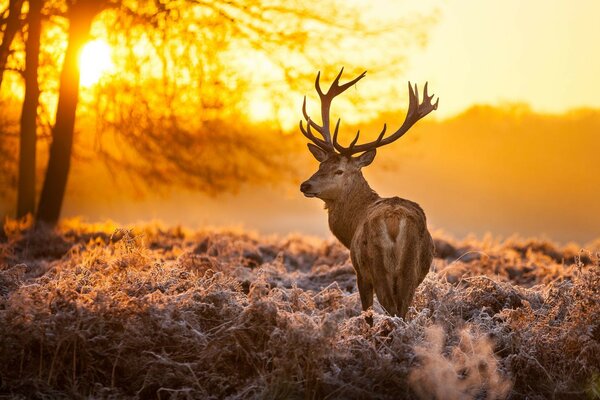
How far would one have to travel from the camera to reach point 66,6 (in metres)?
16.9

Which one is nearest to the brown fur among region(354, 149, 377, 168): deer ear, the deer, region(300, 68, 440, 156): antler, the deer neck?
the deer

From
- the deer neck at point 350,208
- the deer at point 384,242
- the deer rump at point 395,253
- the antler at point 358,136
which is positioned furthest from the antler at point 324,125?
the deer rump at point 395,253

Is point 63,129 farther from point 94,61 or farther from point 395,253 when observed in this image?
point 395,253

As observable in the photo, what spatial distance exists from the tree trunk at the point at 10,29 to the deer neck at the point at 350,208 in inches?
345

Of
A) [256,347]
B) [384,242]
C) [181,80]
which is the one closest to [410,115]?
[384,242]

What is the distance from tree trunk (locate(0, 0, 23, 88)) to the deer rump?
32.6 feet

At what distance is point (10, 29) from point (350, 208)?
9.21m

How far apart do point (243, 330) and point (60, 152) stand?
11537 millimetres

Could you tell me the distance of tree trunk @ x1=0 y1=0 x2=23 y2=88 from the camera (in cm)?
1562

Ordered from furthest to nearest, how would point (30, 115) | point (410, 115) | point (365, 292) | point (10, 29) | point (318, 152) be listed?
point (30, 115) < point (10, 29) < point (410, 115) < point (318, 152) < point (365, 292)

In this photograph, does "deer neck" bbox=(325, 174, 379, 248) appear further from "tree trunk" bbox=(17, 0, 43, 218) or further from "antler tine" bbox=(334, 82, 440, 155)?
"tree trunk" bbox=(17, 0, 43, 218)

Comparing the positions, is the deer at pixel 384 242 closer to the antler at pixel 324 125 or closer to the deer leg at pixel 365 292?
the deer leg at pixel 365 292

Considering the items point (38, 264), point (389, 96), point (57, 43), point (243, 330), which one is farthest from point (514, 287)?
point (57, 43)

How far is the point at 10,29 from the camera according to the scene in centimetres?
1573
